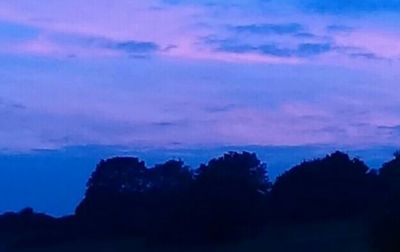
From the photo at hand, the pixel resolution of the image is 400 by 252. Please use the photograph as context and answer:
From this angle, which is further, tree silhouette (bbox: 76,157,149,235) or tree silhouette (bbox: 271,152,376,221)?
tree silhouette (bbox: 76,157,149,235)

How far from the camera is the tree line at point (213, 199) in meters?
59.0

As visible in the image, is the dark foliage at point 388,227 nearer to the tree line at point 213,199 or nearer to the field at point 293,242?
the field at point 293,242

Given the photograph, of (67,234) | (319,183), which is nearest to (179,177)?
(67,234)

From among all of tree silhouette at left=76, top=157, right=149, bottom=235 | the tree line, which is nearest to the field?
the tree line

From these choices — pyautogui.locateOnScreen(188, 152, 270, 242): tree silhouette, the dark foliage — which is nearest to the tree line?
pyautogui.locateOnScreen(188, 152, 270, 242): tree silhouette

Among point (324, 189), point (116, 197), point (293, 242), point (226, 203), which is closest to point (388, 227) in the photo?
point (293, 242)

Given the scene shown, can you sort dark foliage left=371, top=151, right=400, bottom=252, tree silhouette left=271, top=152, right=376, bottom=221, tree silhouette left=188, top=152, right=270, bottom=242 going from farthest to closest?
tree silhouette left=271, top=152, right=376, bottom=221 < tree silhouette left=188, top=152, right=270, bottom=242 < dark foliage left=371, top=151, right=400, bottom=252

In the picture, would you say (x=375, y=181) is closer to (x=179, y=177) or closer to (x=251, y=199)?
(x=251, y=199)

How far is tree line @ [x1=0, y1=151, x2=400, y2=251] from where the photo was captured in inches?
2322

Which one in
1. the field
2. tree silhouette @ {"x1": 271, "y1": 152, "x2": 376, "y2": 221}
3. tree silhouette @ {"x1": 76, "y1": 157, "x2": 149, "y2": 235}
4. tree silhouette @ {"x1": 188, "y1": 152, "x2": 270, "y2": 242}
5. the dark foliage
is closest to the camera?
the dark foliage

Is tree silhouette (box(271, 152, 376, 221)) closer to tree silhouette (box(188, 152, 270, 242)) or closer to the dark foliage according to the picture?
tree silhouette (box(188, 152, 270, 242))

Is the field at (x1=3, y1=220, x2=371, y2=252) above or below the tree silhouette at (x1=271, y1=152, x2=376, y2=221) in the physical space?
below

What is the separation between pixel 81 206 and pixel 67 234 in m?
3.91

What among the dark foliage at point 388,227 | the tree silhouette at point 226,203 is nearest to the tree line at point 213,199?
the tree silhouette at point 226,203
